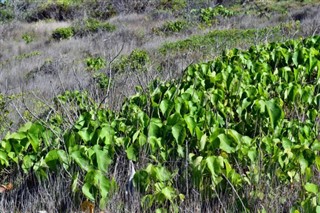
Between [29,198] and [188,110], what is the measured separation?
1424 mm

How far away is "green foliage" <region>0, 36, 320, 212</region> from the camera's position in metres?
3.18

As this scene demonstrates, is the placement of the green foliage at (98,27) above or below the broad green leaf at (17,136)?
below

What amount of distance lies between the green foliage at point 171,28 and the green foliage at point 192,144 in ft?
42.1

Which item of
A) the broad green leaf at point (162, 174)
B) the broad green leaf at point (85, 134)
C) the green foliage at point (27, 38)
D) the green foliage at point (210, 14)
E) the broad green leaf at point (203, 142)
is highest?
the broad green leaf at point (85, 134)

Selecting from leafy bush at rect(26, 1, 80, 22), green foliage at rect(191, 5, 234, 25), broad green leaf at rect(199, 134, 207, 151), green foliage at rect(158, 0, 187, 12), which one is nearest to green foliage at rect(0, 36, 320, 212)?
broad green leaf at rect(199, 134, 207, 151)

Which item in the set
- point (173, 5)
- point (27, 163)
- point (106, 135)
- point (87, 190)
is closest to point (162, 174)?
point (87, 190)

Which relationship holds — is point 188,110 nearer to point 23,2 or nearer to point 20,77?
point 20,77

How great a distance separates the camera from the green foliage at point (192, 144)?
3.18 metres

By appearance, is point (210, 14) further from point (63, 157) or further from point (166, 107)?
point (63, 157)

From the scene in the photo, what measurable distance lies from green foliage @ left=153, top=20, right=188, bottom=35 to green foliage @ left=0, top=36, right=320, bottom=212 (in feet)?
42.1

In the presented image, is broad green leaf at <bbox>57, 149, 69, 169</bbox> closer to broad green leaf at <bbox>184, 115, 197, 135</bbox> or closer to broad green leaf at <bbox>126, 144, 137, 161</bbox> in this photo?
broad green leaf at <bbox>126, 144, 137, 161</bbox>

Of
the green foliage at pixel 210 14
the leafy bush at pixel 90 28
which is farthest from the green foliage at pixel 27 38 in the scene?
the green foliage at pixel 210 14

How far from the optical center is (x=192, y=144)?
12.1 ft

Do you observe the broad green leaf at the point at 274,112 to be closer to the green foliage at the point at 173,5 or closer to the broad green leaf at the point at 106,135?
the broad green leaf at the point at 106,135
